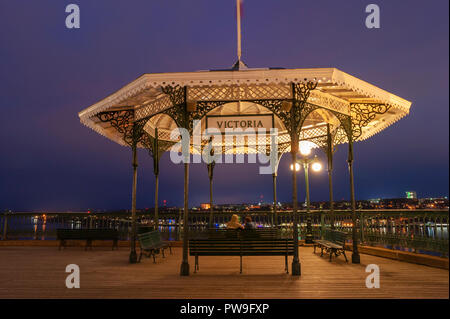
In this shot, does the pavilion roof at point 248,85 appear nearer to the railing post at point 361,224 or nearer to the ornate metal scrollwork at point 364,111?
the ornate metal scrollwork at point 364,111

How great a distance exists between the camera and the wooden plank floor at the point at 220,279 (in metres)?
4.96

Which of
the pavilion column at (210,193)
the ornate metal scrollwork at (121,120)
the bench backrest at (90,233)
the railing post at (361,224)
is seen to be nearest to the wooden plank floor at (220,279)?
the railing post at (361,224)

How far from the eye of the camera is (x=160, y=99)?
7.74 m

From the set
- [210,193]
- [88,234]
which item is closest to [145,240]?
[88,234]

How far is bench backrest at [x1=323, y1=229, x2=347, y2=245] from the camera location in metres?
7.87

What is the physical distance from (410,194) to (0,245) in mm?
16163

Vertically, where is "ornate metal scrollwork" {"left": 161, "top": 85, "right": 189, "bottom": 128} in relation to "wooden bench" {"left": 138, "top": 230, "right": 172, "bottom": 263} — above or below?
above

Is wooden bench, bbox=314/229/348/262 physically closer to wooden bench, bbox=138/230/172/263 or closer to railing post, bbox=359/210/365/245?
railing post, bbox=359/210/365/245

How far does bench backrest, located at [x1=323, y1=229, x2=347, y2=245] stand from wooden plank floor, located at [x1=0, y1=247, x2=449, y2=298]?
53cm

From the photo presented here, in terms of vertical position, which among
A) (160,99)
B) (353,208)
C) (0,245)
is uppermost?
(160,99)

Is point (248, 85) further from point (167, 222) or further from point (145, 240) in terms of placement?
point (167, 222)

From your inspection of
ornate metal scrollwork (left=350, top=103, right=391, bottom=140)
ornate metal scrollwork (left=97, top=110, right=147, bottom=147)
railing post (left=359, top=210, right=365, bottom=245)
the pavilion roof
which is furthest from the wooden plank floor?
the pavilion roof
